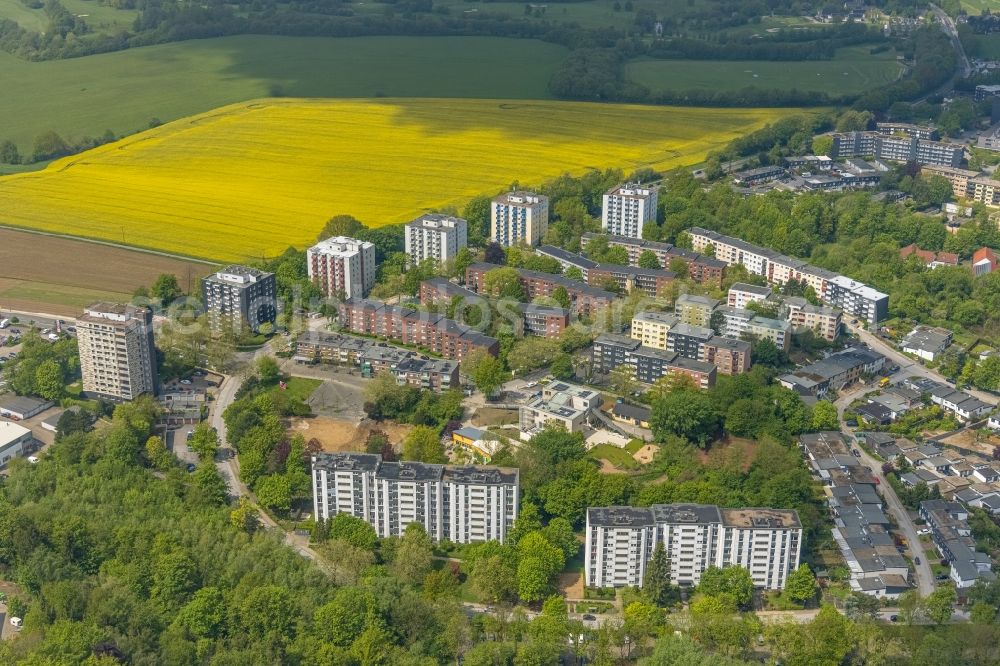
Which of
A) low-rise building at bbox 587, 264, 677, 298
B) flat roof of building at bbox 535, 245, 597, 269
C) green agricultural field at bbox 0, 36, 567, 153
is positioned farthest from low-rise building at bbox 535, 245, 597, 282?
green agricultural field at bbox 0, 36, 567, 153

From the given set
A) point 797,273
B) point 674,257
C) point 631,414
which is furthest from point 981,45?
point 631,414

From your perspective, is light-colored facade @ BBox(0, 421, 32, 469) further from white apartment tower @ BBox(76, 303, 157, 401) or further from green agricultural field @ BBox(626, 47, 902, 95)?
green agricultural field @ BBox(626, 47, 902, 95)

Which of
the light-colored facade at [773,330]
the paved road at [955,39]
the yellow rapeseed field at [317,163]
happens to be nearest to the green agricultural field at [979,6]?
the paved road at [955,39]

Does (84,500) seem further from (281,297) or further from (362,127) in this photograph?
(362,127)

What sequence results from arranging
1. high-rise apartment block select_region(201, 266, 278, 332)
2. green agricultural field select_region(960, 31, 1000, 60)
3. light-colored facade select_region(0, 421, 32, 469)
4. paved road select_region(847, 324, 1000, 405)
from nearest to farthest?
light-colored facade select_region(0, 421, 32, 469), paved road select_region(847, 324, 1000, 405), high-rise apartment block select_region(201, 266, 278, 332), green agricultural field select_region(960, 31, 1000, 60)

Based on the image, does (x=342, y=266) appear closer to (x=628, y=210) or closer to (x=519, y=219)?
(x=519, y=219)
